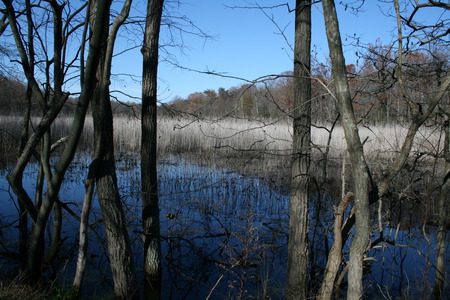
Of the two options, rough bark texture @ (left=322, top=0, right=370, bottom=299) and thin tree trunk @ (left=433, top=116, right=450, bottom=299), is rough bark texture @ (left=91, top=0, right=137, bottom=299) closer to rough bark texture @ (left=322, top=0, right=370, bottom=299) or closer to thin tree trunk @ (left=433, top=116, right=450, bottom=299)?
rough bark texture @ (left=322, top=0, right=370, bottom=299)

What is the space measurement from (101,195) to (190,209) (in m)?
3.37

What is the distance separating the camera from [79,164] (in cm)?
1032

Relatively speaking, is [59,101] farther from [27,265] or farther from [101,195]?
[27,265]

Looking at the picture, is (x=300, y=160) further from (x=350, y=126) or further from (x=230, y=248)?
A: (x=230, y=248)

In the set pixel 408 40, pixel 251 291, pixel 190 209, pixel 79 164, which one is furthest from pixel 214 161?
pixel 408 40

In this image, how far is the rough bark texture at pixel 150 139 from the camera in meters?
4.02

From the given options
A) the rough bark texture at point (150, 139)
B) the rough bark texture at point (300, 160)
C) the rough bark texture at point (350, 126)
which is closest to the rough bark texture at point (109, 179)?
the rough bark texture at point (150, 139)

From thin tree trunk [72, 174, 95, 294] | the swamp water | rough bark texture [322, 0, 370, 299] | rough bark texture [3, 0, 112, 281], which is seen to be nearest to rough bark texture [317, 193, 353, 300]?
the swamp water

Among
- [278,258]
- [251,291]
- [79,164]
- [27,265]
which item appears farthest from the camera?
[79,164]

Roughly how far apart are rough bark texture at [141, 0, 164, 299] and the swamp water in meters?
0.18

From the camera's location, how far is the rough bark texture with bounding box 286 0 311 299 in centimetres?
347

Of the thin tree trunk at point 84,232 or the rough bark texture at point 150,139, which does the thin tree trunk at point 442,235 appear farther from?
the thin tree trunk at point 84,232

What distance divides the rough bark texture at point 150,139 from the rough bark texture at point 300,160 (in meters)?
1.54

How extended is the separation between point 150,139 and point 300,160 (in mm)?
1698
